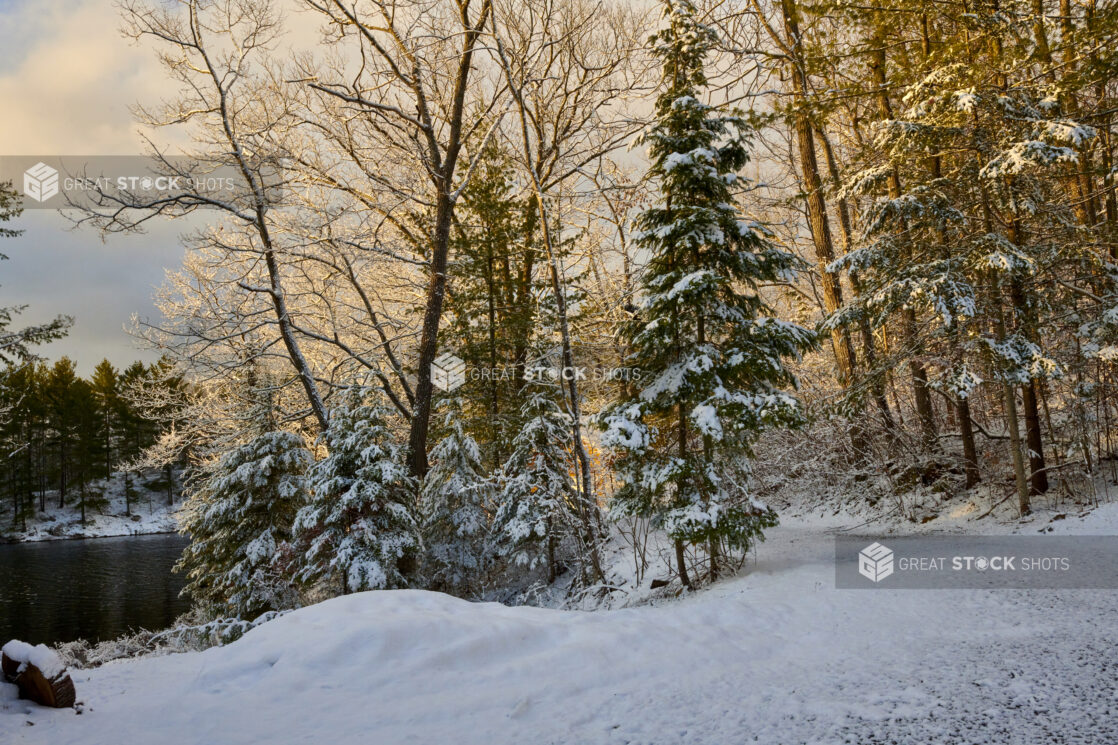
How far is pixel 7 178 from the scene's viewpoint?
14.0 m

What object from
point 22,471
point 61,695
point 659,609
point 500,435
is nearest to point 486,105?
point 500,435

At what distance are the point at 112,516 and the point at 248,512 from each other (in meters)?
41.2

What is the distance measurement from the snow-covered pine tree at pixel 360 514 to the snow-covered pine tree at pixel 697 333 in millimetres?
4843

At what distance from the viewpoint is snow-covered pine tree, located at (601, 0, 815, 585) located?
Answer: 7262mm

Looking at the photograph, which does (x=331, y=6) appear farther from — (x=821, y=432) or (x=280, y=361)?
(x=821, y=432)

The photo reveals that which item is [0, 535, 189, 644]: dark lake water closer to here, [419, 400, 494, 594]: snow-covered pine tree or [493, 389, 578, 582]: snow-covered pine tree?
[419, 400, 494, 594]: snow-covered pine tree

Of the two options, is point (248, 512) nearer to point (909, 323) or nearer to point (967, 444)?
point (909, 323)

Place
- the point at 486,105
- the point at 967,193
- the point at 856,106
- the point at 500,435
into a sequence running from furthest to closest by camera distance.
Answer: the point at 486,105, the point at 500,435, the point at 856,106, the point at 967,193

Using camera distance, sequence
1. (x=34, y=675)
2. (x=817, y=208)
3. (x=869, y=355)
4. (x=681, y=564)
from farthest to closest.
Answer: (x=817, y=208) < (x=869, y=355) < (x=681, y=564) < (x=34, y=675)

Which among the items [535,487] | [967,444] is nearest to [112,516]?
[535,487]

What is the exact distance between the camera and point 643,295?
8.34m

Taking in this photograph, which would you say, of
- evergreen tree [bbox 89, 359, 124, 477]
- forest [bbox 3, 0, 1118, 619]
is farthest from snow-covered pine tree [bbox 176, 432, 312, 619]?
evergreen tree [bbox 89, 359, 124, 477]

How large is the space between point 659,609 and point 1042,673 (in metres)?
3.38

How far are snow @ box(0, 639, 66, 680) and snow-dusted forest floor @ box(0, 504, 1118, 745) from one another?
7.7 inches
